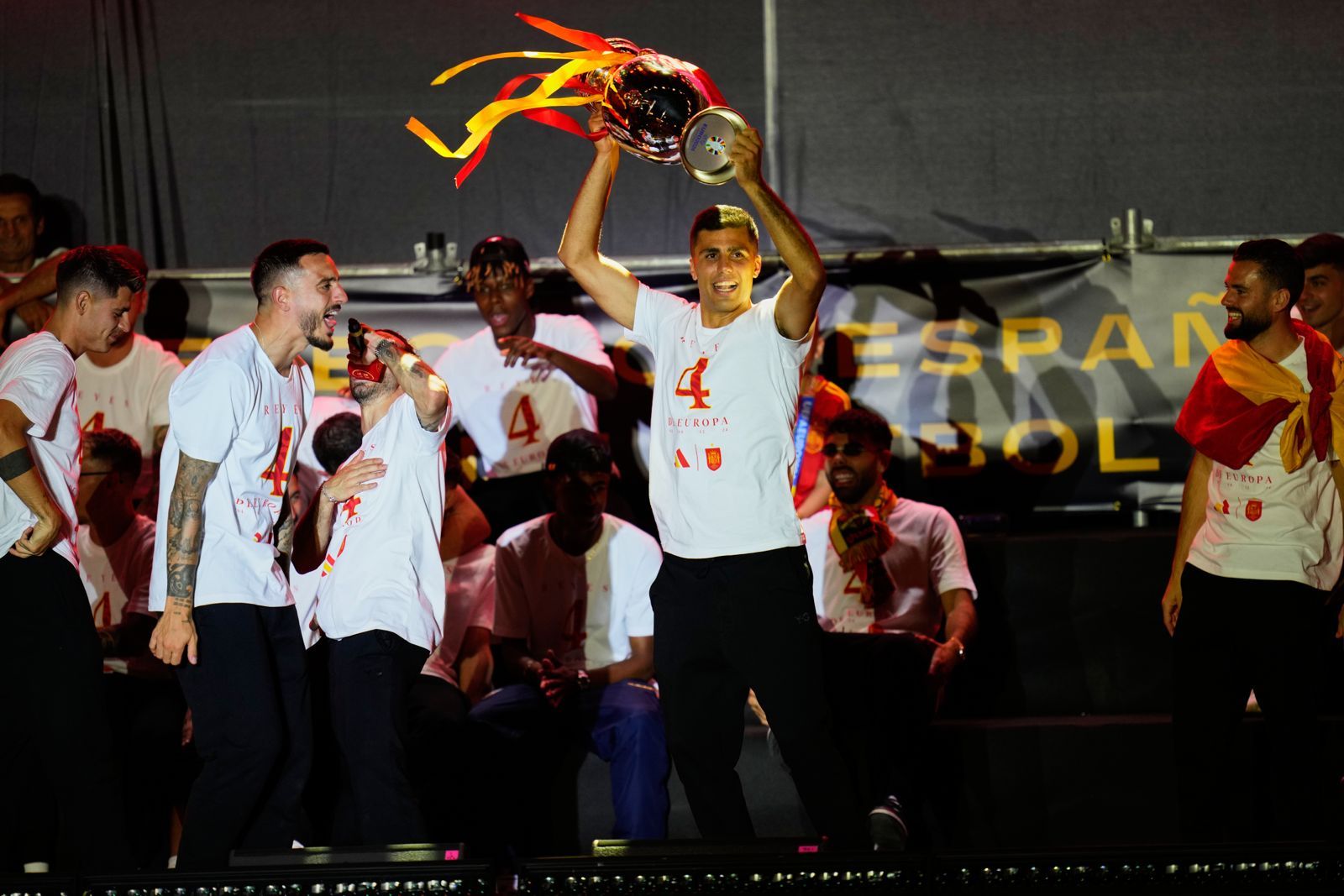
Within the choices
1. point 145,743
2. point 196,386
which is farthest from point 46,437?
point 145,743

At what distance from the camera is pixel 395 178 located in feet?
24.5

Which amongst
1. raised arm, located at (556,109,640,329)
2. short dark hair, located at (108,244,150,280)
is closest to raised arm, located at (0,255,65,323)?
short dark hair, located at (108,244,150,280)

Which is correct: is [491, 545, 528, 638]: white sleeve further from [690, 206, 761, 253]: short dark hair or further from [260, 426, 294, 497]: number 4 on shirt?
[690, 206, 761, 253]: short dark hair

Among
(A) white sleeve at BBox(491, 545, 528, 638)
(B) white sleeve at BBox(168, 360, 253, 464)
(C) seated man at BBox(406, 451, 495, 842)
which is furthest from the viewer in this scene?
(A) white sleeve at BBox(491, 545, 528, 638)

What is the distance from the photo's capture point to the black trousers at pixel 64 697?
4191 millimetres

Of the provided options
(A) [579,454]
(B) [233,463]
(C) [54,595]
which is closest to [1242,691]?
(A) [579,454]

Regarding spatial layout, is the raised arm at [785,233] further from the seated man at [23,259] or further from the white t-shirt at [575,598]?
the seated man at [23,259]

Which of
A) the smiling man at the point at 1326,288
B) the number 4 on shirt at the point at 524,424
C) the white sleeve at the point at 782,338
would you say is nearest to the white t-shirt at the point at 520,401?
the number 4 on shirt at the point at 524,424

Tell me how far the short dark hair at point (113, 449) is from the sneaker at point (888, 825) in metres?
3.41

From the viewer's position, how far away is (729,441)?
415 cm

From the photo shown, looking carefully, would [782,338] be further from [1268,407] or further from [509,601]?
[509,601]

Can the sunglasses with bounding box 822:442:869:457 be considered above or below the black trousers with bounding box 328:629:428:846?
above

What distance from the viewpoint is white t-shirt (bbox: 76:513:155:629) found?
5.92 meters

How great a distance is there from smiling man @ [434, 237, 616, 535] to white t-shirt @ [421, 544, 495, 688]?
61cm
